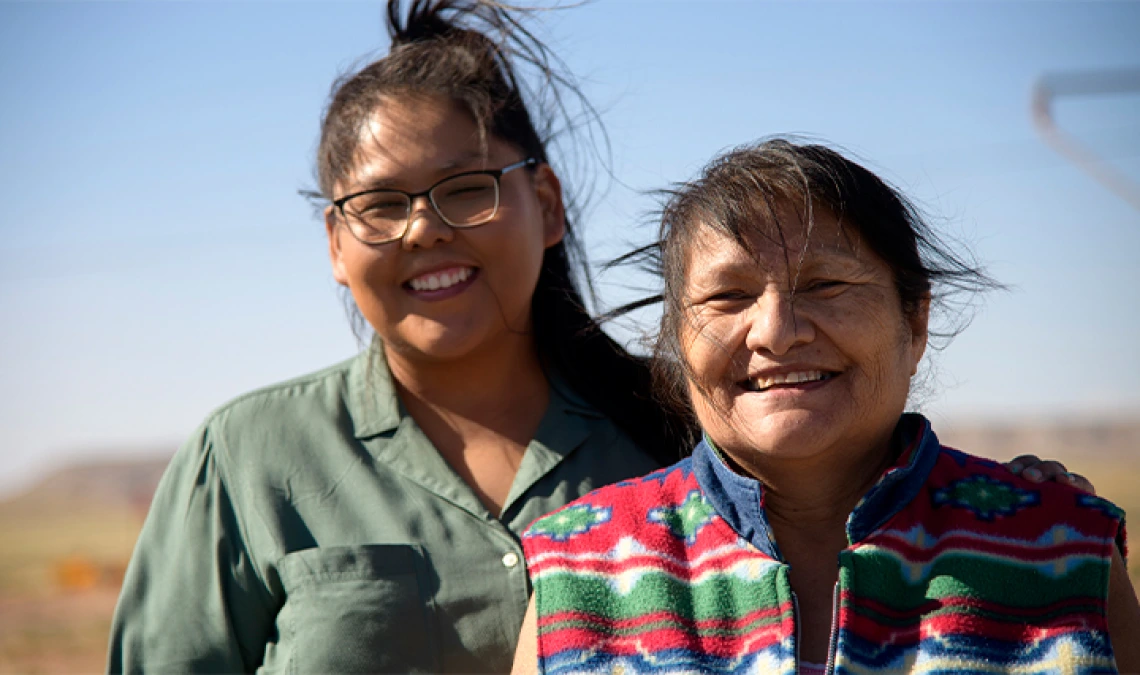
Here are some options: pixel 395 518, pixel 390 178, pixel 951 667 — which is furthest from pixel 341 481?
pixel 951 667

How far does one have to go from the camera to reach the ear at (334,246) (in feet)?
10.2

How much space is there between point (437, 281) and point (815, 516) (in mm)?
1215

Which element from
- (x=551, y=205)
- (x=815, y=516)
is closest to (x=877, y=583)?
(x=815, y=516)

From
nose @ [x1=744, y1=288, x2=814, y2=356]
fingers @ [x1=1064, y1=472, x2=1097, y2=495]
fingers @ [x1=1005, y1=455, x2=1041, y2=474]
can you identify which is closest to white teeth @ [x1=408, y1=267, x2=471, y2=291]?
nose @ [x1=744, y1=288, x2=814, y2=356]

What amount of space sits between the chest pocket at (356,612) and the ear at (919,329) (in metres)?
1.31

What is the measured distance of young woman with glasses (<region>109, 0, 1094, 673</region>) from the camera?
2.73m

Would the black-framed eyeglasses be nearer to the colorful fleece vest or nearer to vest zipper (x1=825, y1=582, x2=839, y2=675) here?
the colorful fleece vest

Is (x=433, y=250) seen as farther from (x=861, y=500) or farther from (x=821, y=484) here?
(x=861, y=500)

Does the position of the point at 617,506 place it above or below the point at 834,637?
above

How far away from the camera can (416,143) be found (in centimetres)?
294

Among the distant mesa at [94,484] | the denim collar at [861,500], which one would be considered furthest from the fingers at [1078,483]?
the distant mesa at [94,484]

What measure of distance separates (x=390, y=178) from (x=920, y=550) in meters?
1.64

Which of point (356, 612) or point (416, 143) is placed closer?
point (356, 612)

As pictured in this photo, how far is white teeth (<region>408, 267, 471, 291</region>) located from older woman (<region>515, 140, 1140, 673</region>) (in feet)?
2.78
